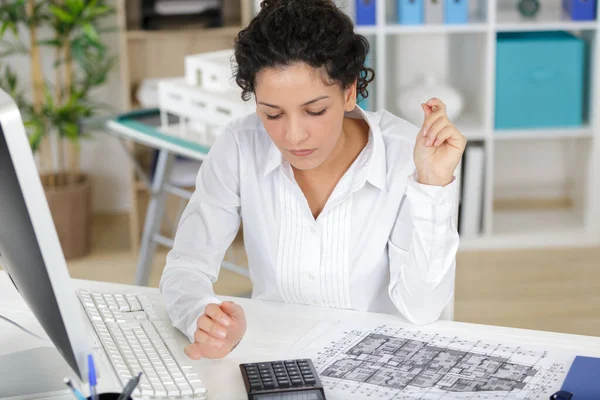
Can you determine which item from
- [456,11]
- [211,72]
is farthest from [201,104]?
[456,11]

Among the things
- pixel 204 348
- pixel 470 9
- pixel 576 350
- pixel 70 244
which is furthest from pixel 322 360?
pixel 470 9

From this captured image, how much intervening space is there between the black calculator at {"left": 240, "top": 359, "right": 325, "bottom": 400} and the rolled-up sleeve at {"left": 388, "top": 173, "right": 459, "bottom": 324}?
0.27m

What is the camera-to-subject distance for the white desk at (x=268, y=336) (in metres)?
1.21

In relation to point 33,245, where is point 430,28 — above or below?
above

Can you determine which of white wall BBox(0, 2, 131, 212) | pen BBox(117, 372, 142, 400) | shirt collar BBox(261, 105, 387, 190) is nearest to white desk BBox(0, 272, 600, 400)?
pen BBox(117, 372, 142, 400)

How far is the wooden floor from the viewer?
9.81 feet

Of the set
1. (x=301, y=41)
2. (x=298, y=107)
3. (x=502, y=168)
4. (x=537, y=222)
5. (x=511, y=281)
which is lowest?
(x=511, y=281)

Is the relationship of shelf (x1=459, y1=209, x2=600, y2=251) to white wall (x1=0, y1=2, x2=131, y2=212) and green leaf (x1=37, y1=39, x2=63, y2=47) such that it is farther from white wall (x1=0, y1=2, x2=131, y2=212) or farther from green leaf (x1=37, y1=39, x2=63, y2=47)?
green leaf (x1=37, y1=39, x2=63, y2=47)

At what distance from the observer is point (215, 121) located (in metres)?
2.60

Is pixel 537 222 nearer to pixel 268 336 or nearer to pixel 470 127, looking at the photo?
pixel 470 127

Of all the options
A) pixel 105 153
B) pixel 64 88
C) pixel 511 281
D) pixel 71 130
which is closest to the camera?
pixel 511 281

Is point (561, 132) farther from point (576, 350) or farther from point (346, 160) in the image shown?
point (576, 350)

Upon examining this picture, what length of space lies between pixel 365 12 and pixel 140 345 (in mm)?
2498

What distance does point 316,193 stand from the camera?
5.30 feet
